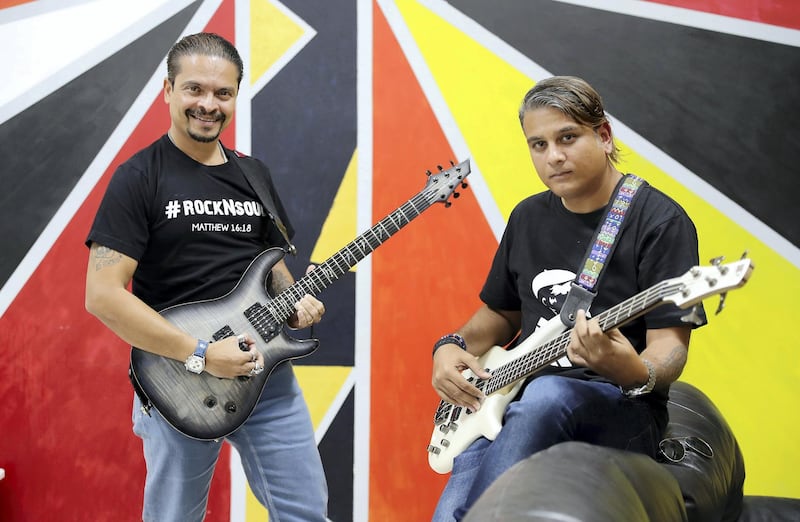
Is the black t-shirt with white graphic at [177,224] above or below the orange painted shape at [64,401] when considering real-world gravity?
above

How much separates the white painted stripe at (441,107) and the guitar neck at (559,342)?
1198 mm

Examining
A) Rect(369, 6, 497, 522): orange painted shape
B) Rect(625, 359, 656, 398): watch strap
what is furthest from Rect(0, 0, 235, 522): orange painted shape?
Rect(625, 359, 656, 398): watch strap

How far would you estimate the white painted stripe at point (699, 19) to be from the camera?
3.04m

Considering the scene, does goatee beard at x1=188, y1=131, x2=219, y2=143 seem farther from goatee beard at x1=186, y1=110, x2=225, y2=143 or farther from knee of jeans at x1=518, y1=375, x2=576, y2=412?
knee of jeans at x1=518, y1=375, x2=576, y2=412

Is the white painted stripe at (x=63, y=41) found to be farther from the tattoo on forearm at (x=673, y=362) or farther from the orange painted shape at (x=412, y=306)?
the tattoo on forearm at (x=673, y=362)

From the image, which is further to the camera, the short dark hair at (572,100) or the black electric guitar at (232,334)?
the black electric guitar at (232,334)

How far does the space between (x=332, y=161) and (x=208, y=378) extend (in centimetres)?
120

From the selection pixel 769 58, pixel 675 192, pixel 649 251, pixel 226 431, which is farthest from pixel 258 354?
pixel 769 58

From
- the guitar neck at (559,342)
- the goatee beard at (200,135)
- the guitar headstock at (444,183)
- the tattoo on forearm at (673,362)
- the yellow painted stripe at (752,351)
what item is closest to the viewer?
the guitar neck at (559,342)

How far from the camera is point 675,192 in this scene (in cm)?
307

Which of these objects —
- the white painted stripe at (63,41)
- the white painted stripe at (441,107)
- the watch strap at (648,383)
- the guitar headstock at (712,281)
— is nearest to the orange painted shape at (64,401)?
the white painted stripe at (63,41)

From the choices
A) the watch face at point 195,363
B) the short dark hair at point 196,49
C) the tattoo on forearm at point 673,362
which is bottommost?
the tattoo on forearm at point 673,362

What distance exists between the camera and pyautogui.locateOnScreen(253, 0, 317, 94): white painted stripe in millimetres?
3205

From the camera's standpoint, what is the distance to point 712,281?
1.56 meters
